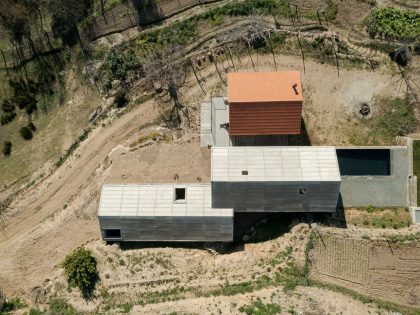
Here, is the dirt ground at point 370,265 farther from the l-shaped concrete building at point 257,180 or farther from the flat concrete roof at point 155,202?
the flat concrete roof at point 155,202

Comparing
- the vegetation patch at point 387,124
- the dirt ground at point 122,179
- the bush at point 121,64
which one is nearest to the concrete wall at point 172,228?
the dirt ground at point 122,179

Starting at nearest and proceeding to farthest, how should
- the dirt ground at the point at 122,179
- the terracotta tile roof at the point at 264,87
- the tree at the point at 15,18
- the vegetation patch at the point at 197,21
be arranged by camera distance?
the terracotta tile roof at the point at 264,87 < the dirt ground at the point at 122,179 < the vegetation patch at the point at 197,21 < the tree at the point at 15,18

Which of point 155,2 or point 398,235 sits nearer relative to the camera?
point 398,235

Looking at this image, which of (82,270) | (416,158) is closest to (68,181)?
(82,270)

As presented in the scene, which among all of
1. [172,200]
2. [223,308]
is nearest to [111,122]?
[172,200]

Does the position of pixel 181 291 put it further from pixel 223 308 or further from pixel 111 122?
pixel 111 122

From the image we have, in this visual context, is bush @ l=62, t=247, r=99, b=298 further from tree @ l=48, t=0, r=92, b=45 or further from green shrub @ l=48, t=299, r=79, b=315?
tree @ l=48, t=0, r=92, b=45
